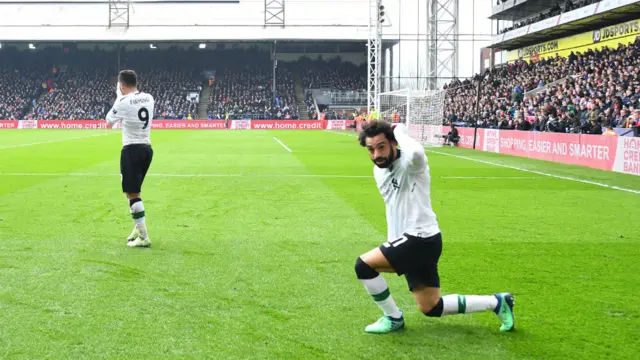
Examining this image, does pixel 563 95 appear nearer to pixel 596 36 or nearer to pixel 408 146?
pixel 596 36

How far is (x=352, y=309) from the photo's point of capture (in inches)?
237

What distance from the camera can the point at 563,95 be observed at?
34.2m

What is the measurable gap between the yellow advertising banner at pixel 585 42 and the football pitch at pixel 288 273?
1096 inches

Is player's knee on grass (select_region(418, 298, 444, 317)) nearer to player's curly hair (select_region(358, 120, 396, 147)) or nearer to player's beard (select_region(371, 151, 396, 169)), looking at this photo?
player's beard (select_region(371, 151, 396, 169))

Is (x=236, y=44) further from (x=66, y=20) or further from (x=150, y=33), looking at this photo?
(x=66, y=20)

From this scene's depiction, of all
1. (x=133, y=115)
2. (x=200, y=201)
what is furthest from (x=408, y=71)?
(x=133, y=115)

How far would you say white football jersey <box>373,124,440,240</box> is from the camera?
16.5 ft

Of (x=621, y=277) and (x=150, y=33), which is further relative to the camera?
(x=150, y=33)

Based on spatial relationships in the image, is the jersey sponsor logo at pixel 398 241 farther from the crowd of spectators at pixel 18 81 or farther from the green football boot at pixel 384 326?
the crowd of spectators at pixel 18 81

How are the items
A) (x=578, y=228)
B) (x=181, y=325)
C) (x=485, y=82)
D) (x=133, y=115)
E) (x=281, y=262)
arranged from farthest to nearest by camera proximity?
(x=485, y=82) < (x=578, y=228) < (x=133, y=115) < (x=281, y=262) < (x=181, y=325)

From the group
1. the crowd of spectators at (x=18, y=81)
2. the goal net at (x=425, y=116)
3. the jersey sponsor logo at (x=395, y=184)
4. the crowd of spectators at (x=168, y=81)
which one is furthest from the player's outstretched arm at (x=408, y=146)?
the crowd of spectators at (x=18, y=81)

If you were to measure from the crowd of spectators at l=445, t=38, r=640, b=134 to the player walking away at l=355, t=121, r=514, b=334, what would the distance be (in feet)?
69.7

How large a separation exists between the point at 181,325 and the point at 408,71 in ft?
210

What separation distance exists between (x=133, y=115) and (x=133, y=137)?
276mm
